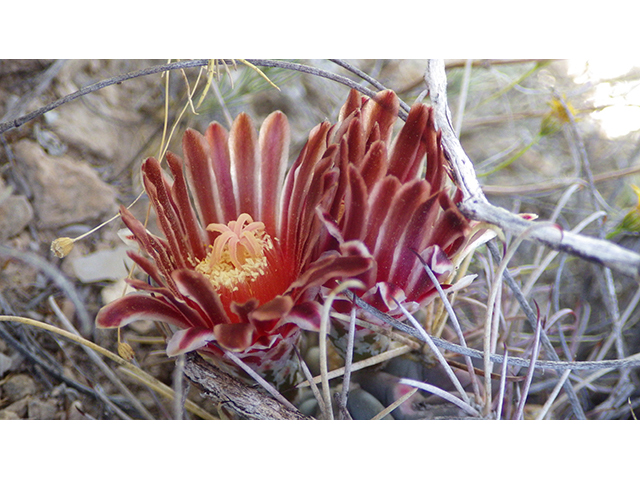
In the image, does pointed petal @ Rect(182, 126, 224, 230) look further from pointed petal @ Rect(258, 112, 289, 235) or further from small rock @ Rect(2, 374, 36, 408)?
small rock @ Rect(2, 374, 36, 408)

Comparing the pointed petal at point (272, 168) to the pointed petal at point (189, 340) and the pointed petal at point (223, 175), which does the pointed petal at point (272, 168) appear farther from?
the pointed petal at point (189, 340)

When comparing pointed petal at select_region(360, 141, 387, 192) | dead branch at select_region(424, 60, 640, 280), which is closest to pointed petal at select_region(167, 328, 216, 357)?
pointed petal at select_region(360, 141, 387, 192)

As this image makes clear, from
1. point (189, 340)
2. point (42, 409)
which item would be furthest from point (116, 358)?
point (189, 340)

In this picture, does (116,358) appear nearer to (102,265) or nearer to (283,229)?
(102,265)

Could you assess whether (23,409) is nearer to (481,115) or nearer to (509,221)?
(509,221)

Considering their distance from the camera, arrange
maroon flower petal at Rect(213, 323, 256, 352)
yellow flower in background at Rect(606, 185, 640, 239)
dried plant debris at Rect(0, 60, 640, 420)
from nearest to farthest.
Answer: maroon flower petal at Rect(213, 323, 256, 352) → dried plant debris at Rect(0, 60, 640, 420) → yellow flower in background at Rect(606, 185, 640, 239)

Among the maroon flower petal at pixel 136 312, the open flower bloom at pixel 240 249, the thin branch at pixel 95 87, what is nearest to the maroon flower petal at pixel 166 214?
the open flower bloom at pixel 240 249
